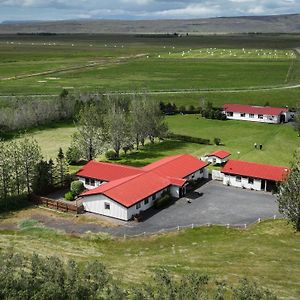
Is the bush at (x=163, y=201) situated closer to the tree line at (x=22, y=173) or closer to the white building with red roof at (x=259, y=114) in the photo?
the tree line at (x=22, y=173)

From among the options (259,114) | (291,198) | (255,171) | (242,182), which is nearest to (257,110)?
(259,114)

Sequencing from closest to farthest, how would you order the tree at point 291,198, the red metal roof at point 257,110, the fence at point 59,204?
the tree at point 291,198, the fence at point 59,204, the red metal roof at point 257,110

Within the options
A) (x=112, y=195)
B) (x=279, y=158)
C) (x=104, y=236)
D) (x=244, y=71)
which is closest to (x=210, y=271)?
(x=104, y=236)

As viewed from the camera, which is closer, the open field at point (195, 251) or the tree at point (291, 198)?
the open field at point (195, 251)

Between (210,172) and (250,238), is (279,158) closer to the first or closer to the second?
(210,172)

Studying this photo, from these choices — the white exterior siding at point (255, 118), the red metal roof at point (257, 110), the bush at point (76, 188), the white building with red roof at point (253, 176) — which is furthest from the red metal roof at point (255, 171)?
the red metal roof at point (257, 110)

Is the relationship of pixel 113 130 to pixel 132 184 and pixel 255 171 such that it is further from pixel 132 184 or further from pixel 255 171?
pixel 255 171

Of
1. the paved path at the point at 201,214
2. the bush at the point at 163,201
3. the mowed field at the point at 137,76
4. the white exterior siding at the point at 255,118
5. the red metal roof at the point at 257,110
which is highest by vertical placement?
the mowed field at the point at 137,76
